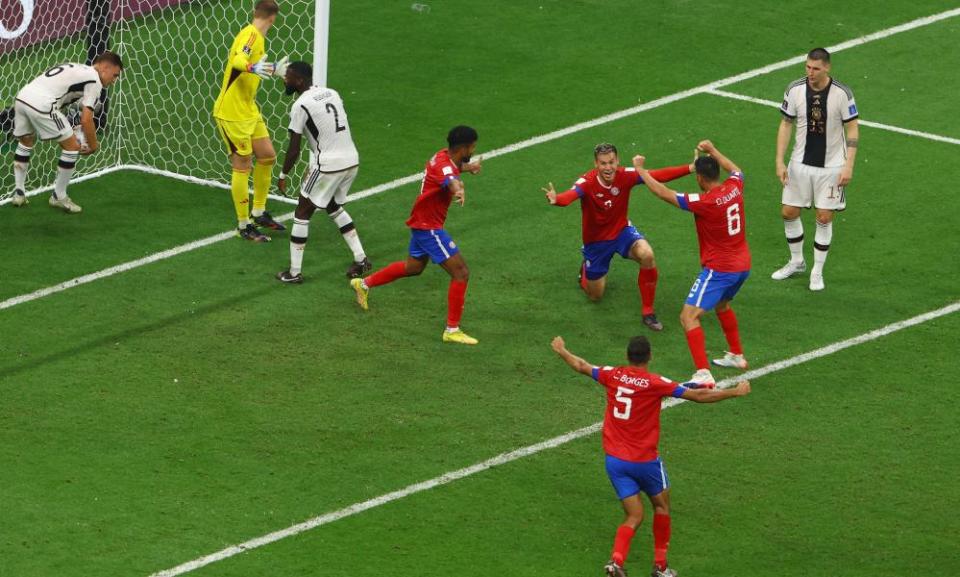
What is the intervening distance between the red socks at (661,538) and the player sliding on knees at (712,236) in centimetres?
262

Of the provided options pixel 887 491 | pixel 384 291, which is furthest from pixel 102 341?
pixel 887 491

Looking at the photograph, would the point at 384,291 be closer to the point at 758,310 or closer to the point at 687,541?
the point at 758,310

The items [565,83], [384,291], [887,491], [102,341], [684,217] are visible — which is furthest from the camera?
[565,83]

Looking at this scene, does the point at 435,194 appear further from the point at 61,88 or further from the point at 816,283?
the point at 61,88

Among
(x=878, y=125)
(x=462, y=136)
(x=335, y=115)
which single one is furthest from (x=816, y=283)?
(x=335, y=115)

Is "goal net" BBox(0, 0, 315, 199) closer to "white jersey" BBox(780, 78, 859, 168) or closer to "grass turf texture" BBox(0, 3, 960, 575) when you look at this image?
"grass turf texture" BBox(0, 3, 960, 575)

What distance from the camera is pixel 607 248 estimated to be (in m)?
16.2

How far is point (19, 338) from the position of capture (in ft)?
51.1

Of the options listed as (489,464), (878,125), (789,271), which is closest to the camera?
(489,464)

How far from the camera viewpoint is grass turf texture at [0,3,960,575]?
12562 millimetres

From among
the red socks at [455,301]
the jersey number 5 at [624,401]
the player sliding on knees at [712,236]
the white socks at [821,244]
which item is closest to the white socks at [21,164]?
the red socks at [455,301]

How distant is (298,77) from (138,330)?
281cm

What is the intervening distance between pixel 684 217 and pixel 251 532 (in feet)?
24.4

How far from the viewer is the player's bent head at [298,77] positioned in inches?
649
